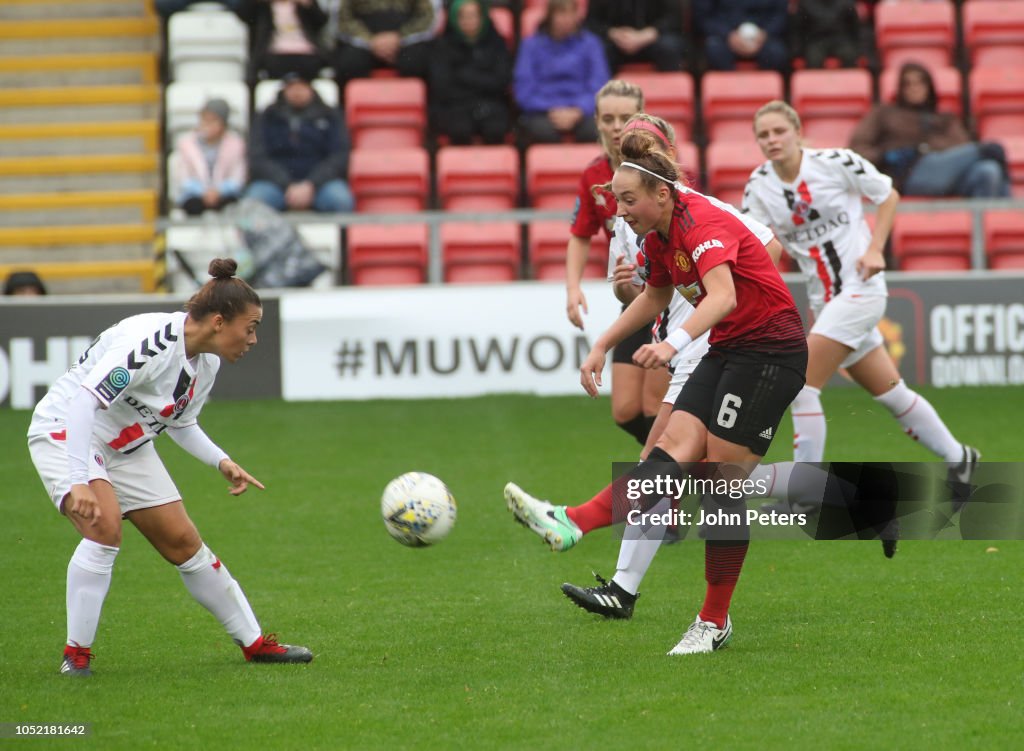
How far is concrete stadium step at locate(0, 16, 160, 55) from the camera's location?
16328 millimetres

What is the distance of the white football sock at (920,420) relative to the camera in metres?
8.05

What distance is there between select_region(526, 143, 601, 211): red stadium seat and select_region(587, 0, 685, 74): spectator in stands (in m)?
1.51

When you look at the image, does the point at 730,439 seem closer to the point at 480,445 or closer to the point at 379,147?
the point at 480,445

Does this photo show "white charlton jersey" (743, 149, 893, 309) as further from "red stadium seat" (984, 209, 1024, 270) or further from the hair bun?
"red stadium seat" (984, 209, 1024, 270)

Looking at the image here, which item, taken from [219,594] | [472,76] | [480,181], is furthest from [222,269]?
[472,76]

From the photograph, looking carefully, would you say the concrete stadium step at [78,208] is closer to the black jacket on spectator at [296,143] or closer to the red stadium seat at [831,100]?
the black jacket on spectator at [296,143]

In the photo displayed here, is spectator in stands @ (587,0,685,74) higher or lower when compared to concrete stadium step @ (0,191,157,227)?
higher

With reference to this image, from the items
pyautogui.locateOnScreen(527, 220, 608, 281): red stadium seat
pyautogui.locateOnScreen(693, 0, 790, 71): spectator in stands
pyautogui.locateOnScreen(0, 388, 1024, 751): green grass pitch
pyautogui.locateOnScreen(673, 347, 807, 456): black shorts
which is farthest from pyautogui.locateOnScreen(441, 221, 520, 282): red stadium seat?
pyautogui.locateOnScreen(673, 347, 807, 456): black shorts

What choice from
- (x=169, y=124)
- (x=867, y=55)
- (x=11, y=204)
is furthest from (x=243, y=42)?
(x=867, y=55)

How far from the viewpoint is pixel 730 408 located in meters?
5.21

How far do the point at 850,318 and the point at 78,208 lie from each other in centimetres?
944

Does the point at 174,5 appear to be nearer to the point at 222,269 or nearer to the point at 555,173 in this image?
the point at 555,173

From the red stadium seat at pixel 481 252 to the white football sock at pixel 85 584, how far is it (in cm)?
841

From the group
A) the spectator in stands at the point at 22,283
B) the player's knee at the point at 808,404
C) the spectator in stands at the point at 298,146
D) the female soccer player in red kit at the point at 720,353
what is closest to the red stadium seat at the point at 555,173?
the spectator in stands at the point at 298,146
